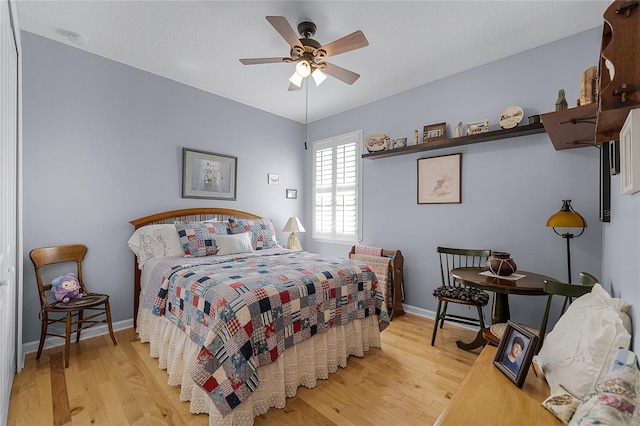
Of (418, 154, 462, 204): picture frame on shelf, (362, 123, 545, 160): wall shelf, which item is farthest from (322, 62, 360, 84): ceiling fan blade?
(418, 154, 462, 204): picture frame on shelf

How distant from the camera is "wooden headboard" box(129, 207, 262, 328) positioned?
3.17 m

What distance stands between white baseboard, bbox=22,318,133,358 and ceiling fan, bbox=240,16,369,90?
289 cm

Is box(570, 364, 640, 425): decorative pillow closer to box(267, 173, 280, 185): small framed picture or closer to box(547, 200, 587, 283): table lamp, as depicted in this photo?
box(547, 200, 587, 283): table lamp

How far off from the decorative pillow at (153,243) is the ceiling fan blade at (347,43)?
93.0 inches

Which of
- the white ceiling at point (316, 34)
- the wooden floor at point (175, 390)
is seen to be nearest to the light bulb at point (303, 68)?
the white ceiling at point (316, 34)

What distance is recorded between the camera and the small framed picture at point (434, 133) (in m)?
3.29

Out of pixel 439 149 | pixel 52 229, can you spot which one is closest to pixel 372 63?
pixel 439 149

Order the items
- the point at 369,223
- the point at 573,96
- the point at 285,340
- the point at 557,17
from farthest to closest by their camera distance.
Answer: the point at 369,223, the point at 573,96, the point at 557,17, the point at 285,340

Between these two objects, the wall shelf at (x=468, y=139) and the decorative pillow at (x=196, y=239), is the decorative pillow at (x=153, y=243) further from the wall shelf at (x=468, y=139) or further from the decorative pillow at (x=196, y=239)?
the wall shelf at (x=468, y=139)

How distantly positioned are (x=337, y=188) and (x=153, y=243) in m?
2.57

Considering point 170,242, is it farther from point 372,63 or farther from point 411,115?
point 411,115

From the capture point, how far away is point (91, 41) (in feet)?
8.93

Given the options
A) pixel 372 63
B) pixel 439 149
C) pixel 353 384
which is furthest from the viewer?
pixel 439 149

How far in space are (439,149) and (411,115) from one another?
0.59 metres
